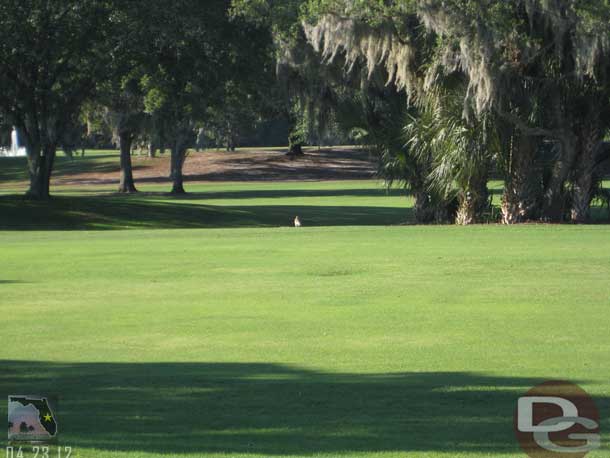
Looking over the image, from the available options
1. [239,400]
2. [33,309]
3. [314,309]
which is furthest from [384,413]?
[33,309]

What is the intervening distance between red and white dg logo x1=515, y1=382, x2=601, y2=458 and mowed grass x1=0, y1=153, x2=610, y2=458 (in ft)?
0.42

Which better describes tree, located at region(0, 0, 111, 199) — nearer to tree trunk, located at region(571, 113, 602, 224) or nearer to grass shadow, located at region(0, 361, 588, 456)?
tree trunk, located at region(571, 113, 602, 224)

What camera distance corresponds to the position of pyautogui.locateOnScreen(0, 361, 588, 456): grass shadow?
7.42m

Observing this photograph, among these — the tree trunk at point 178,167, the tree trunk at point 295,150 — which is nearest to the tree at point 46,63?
the tree trunk at point 178,167

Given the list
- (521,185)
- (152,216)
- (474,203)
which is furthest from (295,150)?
(521,185)

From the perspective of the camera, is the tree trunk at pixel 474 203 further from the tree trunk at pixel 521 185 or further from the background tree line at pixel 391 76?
the tree trunk at pixel 521 185

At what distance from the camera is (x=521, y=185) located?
110 ft

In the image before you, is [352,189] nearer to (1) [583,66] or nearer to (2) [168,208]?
(2) [168,208]

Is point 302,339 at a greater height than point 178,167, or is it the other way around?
point 302,339

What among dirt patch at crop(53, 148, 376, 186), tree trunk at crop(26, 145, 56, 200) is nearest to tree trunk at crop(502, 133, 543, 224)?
tree trunk at crop(26, 145, 56, 200)

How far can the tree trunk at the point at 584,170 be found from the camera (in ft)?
109

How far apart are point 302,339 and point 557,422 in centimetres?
505

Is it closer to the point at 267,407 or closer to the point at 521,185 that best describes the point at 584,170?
the point at 521,185

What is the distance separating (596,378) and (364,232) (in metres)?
20.4
